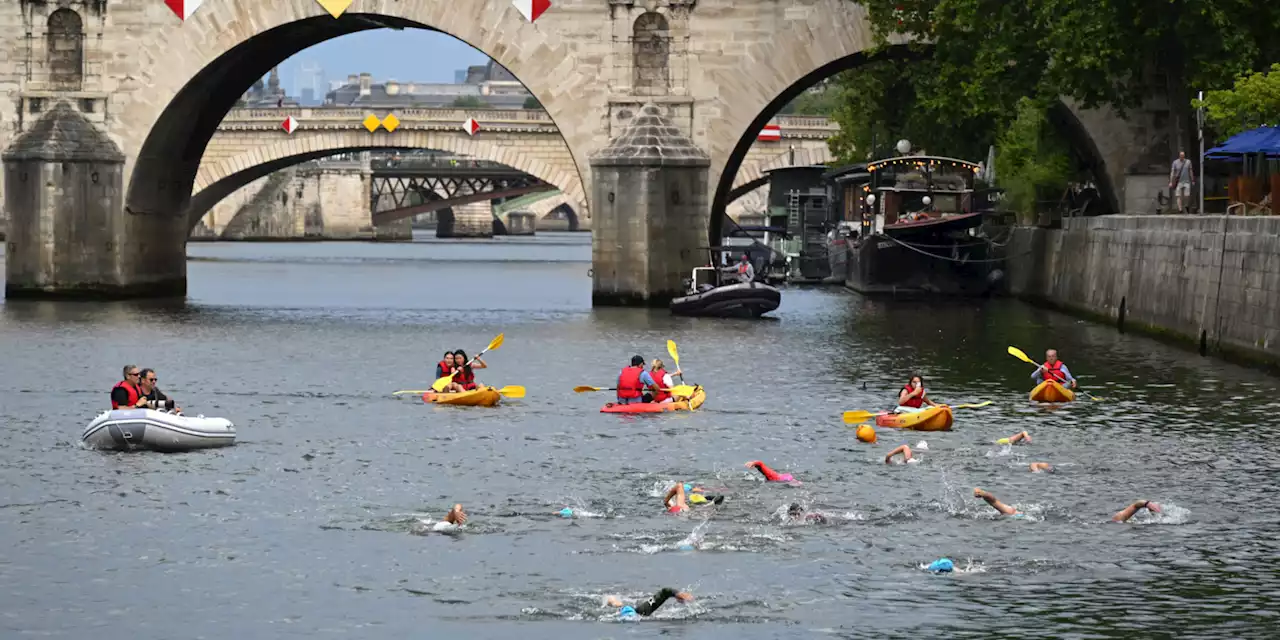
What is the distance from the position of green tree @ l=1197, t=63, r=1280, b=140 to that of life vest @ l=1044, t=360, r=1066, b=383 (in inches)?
487

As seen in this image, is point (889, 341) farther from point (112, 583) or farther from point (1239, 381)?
point (112, 583)

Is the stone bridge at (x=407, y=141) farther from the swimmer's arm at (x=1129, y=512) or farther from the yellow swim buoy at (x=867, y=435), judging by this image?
the swimmer's arm at (x=1129, y=512)

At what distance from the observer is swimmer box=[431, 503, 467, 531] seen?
25688mm

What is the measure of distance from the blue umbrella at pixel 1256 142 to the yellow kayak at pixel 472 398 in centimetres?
1828

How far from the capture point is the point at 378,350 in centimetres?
5231

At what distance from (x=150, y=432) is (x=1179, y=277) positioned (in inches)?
1040

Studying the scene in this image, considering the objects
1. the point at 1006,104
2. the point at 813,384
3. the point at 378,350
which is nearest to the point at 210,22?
the point at 378,350

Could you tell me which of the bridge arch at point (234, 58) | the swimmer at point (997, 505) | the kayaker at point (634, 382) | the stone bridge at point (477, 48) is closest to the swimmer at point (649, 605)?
the swimmer at point (997, 505)

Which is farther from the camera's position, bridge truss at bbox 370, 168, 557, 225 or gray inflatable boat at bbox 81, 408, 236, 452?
bridge truss at bbox 370, 168, 557, 225

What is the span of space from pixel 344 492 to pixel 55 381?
16345 millimetres

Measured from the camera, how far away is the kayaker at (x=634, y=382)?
38.7 m

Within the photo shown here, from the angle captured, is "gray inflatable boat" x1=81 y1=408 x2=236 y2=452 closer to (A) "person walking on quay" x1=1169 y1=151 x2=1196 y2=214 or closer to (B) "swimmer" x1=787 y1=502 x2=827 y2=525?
(B) "swimmer" x1=787 y1=502 x2=827 y2=525

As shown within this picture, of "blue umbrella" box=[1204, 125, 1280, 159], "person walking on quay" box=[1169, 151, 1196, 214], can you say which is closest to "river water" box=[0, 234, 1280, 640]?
"person walking on quay" box=[1169, 151, 1196, 214]

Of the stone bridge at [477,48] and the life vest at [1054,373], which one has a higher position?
the stone bridge at [477,48]
